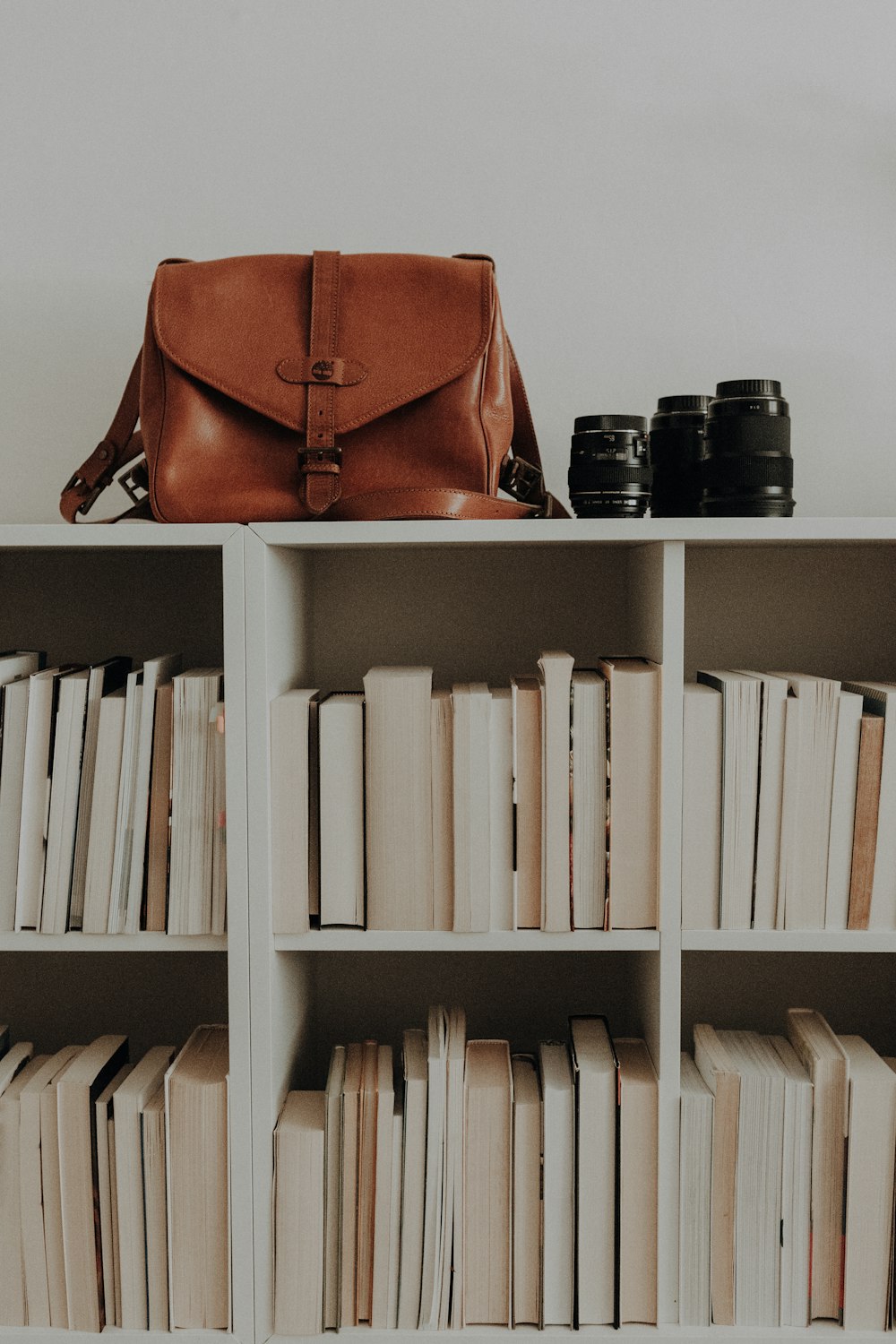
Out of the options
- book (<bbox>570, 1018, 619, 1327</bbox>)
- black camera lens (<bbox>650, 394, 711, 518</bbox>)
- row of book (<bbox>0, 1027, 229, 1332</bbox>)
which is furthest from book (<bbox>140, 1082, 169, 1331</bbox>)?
black camera lens (<bbox>650, 394, 711, 518</bbox>)

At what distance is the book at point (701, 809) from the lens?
108 centimetres

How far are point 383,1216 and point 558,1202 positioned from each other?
0.18 m

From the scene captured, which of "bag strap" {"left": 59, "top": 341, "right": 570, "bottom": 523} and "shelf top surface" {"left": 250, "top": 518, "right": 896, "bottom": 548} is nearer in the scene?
"shelf top surface" {"left": 250, "top": 518, "right": 896, "bottom": 548}

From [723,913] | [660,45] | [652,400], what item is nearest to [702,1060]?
[723,913]

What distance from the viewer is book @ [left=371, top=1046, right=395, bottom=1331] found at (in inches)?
43.2

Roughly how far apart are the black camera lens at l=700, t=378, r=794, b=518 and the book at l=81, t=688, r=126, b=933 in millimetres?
668

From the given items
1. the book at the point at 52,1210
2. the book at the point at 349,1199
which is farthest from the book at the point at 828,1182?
the book at the point at 52,1210

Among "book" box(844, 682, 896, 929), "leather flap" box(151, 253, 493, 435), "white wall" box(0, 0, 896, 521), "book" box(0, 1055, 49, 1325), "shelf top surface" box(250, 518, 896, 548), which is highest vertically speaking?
"white wall" box(0, 0, 896, 521)

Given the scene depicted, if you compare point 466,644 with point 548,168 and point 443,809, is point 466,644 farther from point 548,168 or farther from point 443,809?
point 548,168

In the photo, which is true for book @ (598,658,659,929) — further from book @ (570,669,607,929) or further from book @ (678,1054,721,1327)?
book @ (678,1054,721,1327)

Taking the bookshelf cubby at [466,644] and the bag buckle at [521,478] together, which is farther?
the bookshelf cubby at [466,644]

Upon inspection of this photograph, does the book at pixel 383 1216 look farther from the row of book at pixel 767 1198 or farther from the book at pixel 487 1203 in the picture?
the row of book at pixel 767 1198

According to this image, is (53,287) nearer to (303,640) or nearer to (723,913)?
(303,640)

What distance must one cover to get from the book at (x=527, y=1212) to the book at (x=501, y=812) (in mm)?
207
